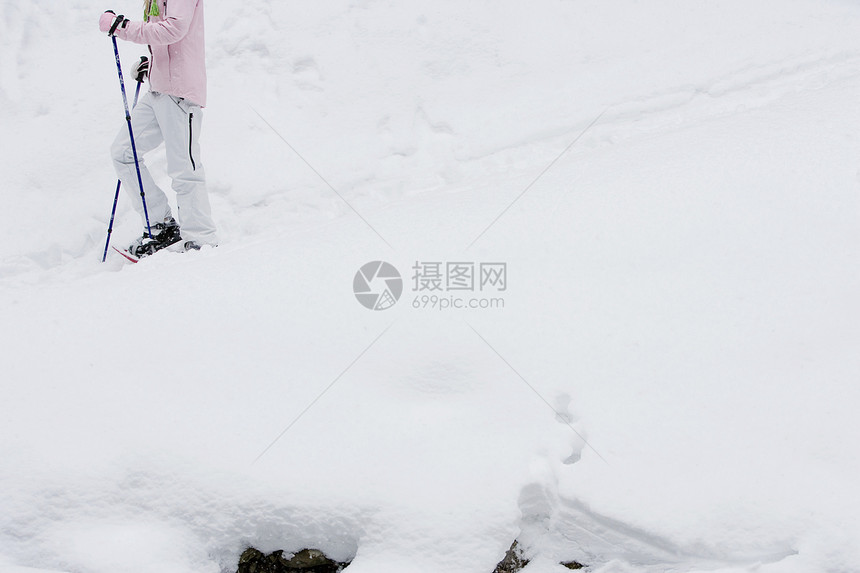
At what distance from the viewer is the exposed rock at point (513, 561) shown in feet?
7.70

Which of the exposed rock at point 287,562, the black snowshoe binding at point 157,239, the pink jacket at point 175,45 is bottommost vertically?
the exposed rock at point 287,562

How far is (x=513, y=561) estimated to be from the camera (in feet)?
7.75

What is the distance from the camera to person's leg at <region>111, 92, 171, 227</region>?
4199 millimetres

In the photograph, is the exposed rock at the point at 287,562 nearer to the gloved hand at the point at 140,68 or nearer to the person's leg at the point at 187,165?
the person's leg at the point at 187,165

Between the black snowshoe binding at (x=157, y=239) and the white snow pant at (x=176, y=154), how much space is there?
181 millimetres

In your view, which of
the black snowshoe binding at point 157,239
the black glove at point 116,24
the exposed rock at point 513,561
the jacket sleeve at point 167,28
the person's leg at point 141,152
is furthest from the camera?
the black snowshoe binding at point 157,239

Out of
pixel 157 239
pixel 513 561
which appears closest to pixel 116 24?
pixel 157 239

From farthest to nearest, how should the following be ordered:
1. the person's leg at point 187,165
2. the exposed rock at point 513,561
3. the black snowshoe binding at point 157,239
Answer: the black snowshoe binding at point 157,239 → the person's leg at point 187,165 → the exposed rock at point 513,561

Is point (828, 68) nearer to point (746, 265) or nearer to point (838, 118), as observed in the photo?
point (838, 118)

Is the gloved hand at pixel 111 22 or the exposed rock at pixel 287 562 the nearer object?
the exposed rock at pixel 287 562

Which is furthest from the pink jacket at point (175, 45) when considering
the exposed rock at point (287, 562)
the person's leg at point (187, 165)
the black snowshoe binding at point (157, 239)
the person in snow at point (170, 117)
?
the exposed rock at point (287, 562)

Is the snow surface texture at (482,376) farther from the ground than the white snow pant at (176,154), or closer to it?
closer to it

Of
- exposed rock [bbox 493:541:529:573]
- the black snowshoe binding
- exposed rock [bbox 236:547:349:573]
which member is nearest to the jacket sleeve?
the black snowshoe binding

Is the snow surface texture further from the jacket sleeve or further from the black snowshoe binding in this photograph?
the jacket sleeve
